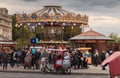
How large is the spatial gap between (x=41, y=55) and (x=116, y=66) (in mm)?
30158

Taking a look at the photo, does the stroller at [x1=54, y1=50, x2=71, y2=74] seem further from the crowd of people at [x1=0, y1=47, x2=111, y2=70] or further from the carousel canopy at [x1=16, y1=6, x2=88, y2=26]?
the carousel canopy at [x1=16, y1=6, x2=88, y2=26]

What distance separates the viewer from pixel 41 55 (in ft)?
128

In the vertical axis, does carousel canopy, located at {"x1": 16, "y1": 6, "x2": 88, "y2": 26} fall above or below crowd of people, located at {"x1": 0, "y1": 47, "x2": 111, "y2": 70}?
above

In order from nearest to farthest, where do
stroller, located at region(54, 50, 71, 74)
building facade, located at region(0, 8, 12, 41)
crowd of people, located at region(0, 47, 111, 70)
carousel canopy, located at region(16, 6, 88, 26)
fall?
stroller, located at region(54, 50, 71, 74) → crowd of people, located at region(0, 47, 111, 70) → carousel canopy, located at region(16, 6, 88, 26) → building facade, located at region(0, 8, 12, 41)

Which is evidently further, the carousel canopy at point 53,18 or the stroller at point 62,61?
the carousel canopy at point 53,18

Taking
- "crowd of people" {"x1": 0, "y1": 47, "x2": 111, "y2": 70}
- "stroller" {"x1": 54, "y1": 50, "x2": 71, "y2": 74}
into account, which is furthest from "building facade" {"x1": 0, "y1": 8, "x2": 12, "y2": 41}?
"stroller" {"x1": 54, "y1": 50, "x2": 71, "y2": 74}

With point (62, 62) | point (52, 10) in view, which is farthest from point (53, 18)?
point (62, 62)

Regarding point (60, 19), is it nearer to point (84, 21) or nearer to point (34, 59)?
point (84, 21)

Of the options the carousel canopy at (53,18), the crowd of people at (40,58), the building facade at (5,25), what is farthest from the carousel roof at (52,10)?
the building facade at (5,25)

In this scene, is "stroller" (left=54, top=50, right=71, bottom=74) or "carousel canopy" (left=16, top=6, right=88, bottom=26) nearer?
"stroller" (left=54, top=50, right=71, bottom=74)

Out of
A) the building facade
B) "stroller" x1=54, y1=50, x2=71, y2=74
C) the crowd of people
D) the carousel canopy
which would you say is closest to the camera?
"stroller" x1=54, y1=50, x2=71, y2=74

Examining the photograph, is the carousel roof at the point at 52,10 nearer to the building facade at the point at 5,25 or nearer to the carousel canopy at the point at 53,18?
the carousel canopy at the point at 53,18

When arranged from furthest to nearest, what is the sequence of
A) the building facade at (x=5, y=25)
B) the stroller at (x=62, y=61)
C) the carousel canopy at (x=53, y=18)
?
the building facade at (x=5, y=25) → the carousel canopy at (x=53, y=18) → the stroller at (x=62, y=61)

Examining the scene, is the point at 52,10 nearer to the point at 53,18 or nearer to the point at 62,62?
the point at 53,18
